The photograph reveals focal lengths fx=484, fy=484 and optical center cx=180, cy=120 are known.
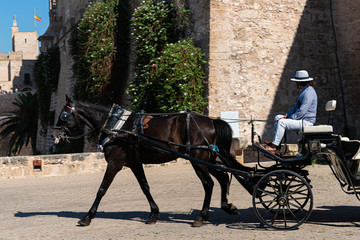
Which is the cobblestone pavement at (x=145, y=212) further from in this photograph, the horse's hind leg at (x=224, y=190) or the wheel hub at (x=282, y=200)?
the wheel hub at (x=282, y=200)

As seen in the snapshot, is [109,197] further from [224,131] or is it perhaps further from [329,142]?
[329,142]

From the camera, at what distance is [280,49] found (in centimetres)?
1512

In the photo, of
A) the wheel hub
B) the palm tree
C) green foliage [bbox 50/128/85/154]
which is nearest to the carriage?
the wheel hub

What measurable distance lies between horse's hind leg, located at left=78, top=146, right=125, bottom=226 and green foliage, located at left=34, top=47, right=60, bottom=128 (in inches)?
785

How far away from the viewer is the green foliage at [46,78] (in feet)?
84.9

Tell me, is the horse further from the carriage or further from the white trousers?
the white trousers

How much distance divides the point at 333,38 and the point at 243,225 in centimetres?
1140

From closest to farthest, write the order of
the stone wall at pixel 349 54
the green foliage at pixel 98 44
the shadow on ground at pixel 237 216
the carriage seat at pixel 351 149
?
the carriage seat at pixel 351 149
the shadow on ground at pixel 237 216
the stone wall at pixel 349 54
the green foliage at pixel 98 44

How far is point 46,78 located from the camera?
26078 mm

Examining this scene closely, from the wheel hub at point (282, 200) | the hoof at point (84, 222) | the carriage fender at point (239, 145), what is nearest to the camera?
the wheel hub at point (282, 200)

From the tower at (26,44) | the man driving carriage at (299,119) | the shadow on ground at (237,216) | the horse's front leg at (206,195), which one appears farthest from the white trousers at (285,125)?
the tower at (26,44)

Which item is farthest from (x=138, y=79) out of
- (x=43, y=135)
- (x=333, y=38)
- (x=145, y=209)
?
(x=43, y=135)

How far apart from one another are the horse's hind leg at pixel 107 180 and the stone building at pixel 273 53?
7842 millimetres

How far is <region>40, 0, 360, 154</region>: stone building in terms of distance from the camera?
1451 centimetres
